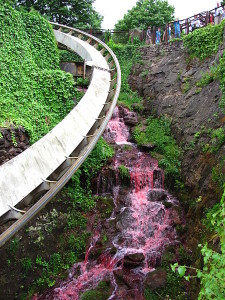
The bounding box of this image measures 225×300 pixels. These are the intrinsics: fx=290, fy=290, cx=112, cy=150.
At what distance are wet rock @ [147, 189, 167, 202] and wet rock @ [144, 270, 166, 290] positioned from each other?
8.90 feet

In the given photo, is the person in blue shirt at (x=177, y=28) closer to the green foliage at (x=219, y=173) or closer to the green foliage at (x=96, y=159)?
the green foliage at (x=96, y=159)

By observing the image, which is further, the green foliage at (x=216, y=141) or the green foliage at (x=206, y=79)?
the green foliage at (x=206, y=79)

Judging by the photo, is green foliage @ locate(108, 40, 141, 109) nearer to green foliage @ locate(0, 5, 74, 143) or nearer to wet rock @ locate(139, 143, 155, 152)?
wet rock @ locate(139, 143, 155, 152)

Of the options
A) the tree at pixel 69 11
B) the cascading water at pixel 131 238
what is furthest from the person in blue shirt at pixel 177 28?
the cascading water at pixel 131 238

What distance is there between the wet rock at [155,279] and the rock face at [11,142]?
4.65 m

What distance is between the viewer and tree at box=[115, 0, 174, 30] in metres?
26.1

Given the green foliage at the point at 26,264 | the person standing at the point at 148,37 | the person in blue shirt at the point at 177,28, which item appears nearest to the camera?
the green foliage at the point at 26,264

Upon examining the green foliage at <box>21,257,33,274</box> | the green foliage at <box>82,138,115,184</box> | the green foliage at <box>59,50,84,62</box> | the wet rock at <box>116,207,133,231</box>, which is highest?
the green foliage at <box>59,50,84,62</box>

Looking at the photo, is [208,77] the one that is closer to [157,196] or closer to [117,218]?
[157,196]

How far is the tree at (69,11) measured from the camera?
21.8 m

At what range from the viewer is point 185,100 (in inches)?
492

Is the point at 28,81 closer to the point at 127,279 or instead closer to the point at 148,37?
the point at 127,279

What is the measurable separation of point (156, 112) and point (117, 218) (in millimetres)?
6628

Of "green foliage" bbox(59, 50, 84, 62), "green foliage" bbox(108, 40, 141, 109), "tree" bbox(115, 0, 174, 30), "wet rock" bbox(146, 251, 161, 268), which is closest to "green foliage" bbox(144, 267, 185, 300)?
"wet rock" bbox(146, 251, 161, 268)
